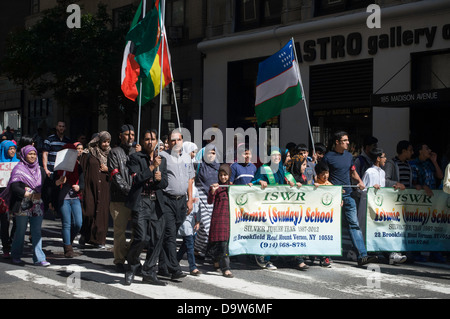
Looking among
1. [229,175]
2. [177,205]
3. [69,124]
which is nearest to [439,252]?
[229,175]

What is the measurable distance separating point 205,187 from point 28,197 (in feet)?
8.83

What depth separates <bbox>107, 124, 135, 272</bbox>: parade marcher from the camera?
9266mm

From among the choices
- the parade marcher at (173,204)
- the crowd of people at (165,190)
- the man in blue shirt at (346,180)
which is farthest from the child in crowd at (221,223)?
the man in blue shirt at (346,180)

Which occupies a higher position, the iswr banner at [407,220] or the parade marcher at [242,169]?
the parade marcher at [242,169]

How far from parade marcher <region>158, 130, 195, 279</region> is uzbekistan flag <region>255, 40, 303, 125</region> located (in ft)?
8.07

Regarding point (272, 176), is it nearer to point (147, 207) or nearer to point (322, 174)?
point (322, 174)

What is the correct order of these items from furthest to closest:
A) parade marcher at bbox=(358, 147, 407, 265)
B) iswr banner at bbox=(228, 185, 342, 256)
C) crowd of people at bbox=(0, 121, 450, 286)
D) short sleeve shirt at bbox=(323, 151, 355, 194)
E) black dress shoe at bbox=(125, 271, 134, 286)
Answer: parade marcher at bbox=(358, 147, 407, 265)
short sleeve shirt at bbox=(323, 151, 355, 194)
iswr banner at bbox=(228, 185, 342, 256)
crowd of people at bbox=(0, 121, 450, 286)
black dress shoe at bbox=(125, 271, 134, 286)

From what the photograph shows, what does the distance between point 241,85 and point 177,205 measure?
44.6 feet

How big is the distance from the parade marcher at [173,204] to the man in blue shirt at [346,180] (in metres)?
2.56

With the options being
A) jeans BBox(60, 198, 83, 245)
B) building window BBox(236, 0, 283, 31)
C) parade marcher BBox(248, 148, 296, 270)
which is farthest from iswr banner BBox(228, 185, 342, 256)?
building window BBox(236, 0, 283, 31)

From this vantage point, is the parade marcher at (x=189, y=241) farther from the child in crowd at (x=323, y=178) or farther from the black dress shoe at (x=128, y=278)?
the child in crowd at (x=323, y=178)

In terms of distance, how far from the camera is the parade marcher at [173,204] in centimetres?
873

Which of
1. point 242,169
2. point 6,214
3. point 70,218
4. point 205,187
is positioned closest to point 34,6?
point 6,214

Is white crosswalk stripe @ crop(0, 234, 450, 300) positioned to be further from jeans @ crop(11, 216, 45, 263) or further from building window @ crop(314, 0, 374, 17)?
building window @ crop(314, 0, 374, 17)
